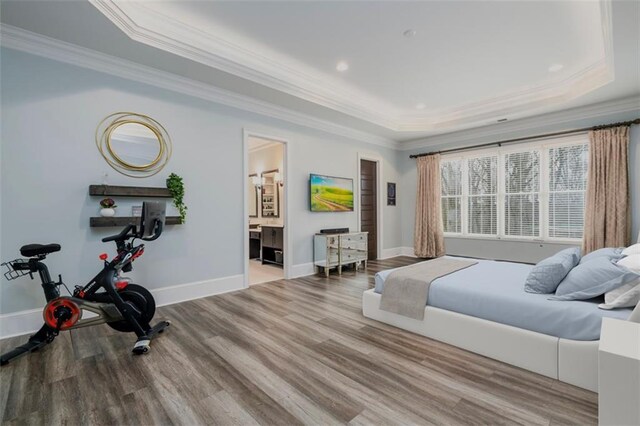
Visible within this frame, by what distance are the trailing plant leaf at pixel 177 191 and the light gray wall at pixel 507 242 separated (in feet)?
17.0

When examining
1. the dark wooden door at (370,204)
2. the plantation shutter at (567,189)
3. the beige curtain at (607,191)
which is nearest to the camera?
the beige curtain at (607,191)

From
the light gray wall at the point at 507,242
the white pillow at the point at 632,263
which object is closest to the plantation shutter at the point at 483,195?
the light gray wall at the point at 507,242

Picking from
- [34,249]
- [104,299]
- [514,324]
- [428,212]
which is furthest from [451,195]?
[34,249]

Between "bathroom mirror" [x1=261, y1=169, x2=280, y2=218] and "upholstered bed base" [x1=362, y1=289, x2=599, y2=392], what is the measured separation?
445 centimetres

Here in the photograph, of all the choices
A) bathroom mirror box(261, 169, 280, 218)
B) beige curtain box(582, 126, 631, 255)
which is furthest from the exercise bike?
beige curtain box(582, 126, 631, 255)

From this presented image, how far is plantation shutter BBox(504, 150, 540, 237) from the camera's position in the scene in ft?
17.7

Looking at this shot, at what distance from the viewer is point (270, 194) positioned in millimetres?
6859

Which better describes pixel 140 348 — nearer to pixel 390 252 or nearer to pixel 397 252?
pixel 390 252

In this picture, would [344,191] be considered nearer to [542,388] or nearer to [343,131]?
[343,131]

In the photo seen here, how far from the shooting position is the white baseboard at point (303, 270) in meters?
4.96

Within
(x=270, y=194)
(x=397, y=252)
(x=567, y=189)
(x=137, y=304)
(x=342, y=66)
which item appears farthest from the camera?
(x=397, y=252)

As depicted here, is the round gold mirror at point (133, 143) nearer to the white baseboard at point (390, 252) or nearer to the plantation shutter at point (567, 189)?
the white baseboard at point (390, 252)

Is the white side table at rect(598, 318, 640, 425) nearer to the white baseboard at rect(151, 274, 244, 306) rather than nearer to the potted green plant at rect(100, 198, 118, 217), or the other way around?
the white baseboard at rect(151, 274, 244, 306)

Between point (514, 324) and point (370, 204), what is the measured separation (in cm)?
465
